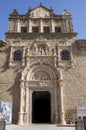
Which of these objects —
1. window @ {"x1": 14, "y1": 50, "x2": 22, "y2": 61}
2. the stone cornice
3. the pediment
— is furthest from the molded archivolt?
the pediment

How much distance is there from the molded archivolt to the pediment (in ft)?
20.1

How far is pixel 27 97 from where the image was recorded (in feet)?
55.0

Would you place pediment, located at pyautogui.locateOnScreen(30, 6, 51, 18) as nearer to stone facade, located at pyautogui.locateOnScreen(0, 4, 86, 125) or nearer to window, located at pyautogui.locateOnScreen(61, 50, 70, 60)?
stone facade, located at pyautogui.locateOnScreen(0, 4, 86, 125)

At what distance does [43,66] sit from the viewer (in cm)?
1789

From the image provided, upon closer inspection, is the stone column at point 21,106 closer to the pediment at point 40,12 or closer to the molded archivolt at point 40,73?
the molded archivolt at point 40,73

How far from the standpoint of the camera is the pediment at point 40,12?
20.4 metres

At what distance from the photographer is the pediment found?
20422 millimetres

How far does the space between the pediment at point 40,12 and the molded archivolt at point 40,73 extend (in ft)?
20.1

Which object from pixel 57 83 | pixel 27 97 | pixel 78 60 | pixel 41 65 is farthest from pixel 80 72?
pixel 27 97

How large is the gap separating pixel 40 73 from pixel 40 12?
729 cm

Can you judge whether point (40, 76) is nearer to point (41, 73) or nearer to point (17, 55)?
point (41, 73)

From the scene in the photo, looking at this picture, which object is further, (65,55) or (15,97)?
(65,55)

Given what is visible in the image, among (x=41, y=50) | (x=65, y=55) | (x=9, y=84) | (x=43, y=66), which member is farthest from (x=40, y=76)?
(x=65, y=55)

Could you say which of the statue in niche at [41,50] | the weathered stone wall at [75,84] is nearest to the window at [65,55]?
the weathered stone wall at [75,84]
